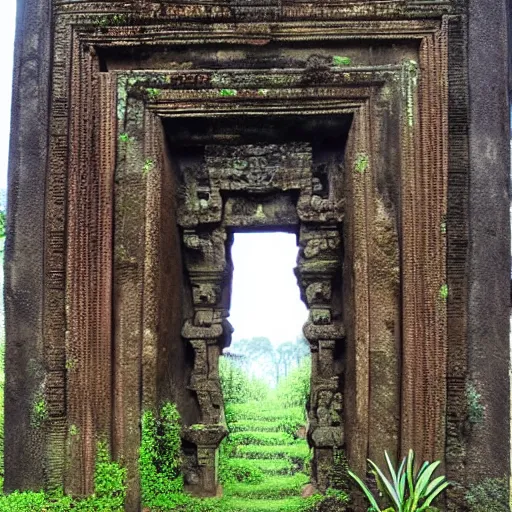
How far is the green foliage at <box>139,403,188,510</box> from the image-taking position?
4512 millimetres

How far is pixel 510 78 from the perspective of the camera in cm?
511

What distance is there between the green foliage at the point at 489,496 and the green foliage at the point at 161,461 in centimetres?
224

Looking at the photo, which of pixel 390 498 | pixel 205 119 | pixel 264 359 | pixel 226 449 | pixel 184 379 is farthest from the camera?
pixel 264 359

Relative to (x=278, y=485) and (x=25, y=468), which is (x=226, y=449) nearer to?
(x=278, y=485)

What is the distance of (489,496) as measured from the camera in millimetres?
4336

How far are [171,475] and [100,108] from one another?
9.95 ft

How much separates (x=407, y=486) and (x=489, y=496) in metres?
0.61

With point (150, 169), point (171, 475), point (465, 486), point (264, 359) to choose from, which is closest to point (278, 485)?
point (171, 475)

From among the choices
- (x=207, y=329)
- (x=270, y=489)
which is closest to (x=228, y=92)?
(x=207, y=329)

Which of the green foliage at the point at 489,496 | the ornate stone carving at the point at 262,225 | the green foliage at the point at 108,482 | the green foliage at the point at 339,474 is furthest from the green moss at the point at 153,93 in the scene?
the green foliage at the point at 489,496

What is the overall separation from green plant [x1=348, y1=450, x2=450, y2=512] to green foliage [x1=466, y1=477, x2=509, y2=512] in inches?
8.5

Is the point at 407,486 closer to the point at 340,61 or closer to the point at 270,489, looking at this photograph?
the point at 270,489

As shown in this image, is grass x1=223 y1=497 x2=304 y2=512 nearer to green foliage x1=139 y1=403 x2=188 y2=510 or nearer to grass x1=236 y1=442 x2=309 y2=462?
green foliage x1=139 y1=403 x2=188 y2=510

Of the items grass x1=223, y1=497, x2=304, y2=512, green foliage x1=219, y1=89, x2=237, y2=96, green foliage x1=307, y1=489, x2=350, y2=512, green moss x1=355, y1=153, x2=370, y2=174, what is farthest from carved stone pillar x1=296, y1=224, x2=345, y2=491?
green foliage x1=219, y1=89, x2=237, y2=96
